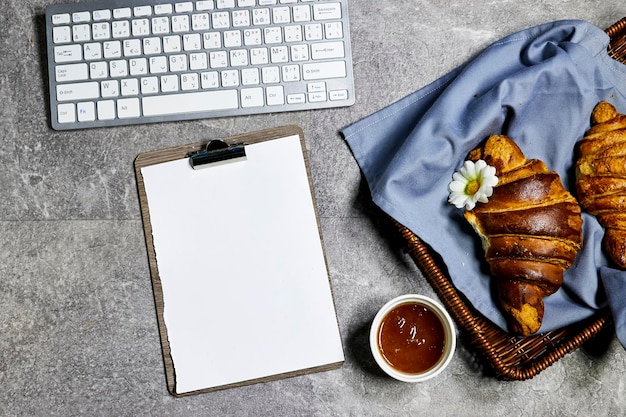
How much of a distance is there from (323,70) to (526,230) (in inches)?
14.6

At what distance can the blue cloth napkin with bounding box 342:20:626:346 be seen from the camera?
2.72 ft

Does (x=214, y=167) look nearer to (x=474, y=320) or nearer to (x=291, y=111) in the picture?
(x=291, y=111)

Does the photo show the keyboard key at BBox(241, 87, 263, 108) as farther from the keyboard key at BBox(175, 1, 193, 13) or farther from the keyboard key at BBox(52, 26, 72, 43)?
the keyboard key at BBox(52, 26, 72, 43)

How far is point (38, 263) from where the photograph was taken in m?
0.91

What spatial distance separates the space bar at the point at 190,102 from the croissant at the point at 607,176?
1.70 feet

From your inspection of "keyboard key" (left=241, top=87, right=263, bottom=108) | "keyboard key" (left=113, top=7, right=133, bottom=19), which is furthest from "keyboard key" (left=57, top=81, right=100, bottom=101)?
"keyboard key" (left=241, top=87, right=263, bottom=108)

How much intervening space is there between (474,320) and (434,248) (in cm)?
12

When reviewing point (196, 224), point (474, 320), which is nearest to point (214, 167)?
point (196, 224)

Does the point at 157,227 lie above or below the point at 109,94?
below

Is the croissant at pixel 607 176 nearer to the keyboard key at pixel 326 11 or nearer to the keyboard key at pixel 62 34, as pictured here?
the keyboard key at pixel 326 11

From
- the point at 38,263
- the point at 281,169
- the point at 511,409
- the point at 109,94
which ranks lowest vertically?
the point at 511,409

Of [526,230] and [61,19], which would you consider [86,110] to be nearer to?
[61,19]

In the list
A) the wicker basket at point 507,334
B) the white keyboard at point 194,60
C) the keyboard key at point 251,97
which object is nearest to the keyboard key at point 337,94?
the white keyboard at point 194,60

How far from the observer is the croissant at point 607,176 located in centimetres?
80
